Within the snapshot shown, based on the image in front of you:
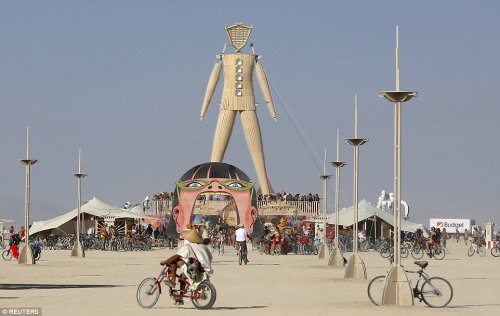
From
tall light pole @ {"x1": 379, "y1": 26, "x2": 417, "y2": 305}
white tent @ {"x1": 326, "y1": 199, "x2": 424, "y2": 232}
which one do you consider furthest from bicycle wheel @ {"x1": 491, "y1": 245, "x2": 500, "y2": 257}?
tall light pole @ {"x1": 379, "y1": 26, "x2": 417, "y2": 305}

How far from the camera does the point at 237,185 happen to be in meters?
74.4

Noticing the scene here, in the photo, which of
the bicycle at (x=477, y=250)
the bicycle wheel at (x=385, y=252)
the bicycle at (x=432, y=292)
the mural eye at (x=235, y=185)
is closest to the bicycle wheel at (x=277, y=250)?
the bicycle wheel at (x=385, y=252)

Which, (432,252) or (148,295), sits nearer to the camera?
(148,295)

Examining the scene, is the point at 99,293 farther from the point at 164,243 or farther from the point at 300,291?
the point at 164,243

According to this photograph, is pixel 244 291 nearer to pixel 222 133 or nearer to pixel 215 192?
pixel 215 192

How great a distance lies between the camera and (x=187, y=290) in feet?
77.4

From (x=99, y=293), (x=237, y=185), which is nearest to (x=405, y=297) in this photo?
(x=99, y=293)

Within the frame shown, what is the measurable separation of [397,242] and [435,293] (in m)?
1.33

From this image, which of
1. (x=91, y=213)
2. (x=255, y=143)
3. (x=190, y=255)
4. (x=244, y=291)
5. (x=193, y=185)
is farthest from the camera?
(x=255, y=143)

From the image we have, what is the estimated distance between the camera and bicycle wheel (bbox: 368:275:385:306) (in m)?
24.6

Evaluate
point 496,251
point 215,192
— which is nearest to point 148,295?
point 496,251

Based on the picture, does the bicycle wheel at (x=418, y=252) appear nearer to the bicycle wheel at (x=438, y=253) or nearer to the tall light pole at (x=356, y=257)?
the bicycle wheel at (x=438, y=253)

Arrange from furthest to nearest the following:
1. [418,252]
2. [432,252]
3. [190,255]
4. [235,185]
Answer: [235,185]
[418,252]
[432,252]
[190,255]

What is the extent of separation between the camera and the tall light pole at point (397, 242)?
24031 mm
